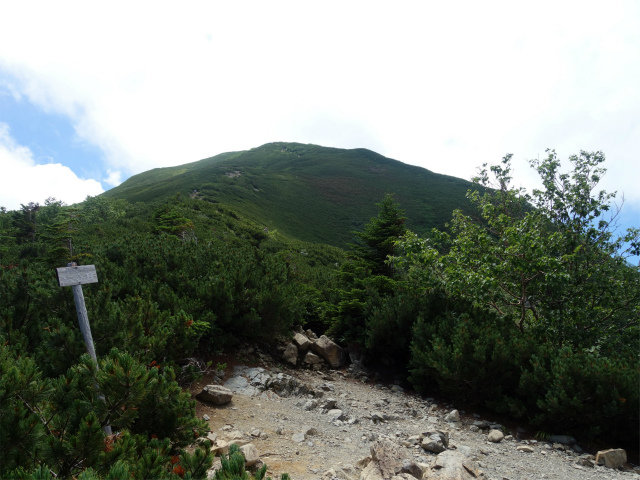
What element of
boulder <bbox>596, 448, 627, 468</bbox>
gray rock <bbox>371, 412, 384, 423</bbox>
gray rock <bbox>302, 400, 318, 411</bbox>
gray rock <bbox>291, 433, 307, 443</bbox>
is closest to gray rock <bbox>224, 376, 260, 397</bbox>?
gray rock <bbox>302, 400, 318, 411</bbox>

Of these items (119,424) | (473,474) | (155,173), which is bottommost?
(473,474)

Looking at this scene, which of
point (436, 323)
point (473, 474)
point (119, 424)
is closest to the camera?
point (119, 424)

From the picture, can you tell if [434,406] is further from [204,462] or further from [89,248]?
[89,248]

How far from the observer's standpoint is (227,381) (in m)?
6.59

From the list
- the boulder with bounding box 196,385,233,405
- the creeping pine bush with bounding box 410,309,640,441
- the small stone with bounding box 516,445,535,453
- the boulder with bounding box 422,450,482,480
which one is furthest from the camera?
the boulder with bounding box 196,385,233,405

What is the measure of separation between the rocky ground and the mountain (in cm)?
3649

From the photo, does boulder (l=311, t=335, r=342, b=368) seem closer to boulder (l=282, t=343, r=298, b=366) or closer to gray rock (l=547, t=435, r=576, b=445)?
boulder (l=282, t=343, r=298, b=366)

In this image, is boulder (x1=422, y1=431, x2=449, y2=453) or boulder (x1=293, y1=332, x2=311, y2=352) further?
boulder (x1=293, y1=332, x2=311, y2=352)

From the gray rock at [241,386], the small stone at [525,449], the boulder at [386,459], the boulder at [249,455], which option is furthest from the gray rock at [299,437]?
the small stone at [525,449]

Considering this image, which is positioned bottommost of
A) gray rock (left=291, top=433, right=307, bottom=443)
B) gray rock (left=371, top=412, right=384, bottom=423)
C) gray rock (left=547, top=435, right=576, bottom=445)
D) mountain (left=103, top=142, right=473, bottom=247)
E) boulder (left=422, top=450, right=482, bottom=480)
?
gray rock (left=547, top=435, right=576, bottom=445)

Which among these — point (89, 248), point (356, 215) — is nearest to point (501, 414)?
point (89, 248)

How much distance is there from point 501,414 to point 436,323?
83.9 inches

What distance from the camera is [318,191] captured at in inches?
3174

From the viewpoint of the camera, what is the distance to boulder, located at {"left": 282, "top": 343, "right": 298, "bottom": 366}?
8.20 meters
